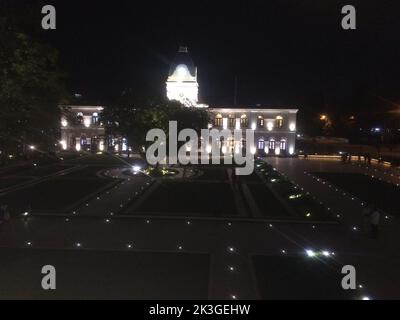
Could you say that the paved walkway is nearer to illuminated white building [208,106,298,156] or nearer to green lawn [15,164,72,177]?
green lawn [15,164,72,177]

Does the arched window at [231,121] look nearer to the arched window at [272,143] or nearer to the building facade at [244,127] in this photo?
the building facade at [244,127]

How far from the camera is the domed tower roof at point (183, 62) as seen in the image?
63.2m

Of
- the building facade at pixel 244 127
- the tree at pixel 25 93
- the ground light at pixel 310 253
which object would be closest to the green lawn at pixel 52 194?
the tree at pixel 25 93

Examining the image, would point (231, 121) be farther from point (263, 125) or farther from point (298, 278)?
point (298, 278)

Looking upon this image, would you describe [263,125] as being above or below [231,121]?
below

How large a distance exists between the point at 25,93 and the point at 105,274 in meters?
7.61

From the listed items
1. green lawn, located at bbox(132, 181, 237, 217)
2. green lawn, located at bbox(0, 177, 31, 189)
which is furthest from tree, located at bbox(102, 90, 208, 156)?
green lawn, located at bbox(0, 177, 31, 189)

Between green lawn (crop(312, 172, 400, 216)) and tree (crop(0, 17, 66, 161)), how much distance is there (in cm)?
1574

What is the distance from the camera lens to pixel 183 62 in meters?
64.4

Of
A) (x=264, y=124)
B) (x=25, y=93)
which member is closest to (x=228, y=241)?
(x=25, y=93)
